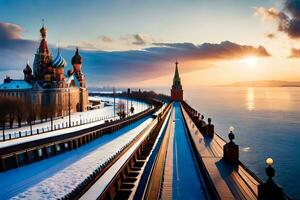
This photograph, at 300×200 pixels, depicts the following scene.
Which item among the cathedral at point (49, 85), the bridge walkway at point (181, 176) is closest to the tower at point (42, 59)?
the cathedral at point (49, 85)

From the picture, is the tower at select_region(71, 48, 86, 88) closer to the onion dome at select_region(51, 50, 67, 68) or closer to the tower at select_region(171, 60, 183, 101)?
the onion dome at select_region(51, 50, 67, 68)

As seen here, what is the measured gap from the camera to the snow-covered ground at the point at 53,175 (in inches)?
677

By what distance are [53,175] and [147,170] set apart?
7.12 meters

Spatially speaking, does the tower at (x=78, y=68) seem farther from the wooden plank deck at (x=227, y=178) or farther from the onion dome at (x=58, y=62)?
the wooden plank deck at (x=227, y=178)

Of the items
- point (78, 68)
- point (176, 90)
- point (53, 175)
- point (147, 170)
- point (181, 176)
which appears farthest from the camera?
point (176, 90)

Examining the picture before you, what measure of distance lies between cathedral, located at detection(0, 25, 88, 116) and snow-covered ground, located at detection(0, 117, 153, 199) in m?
28.8

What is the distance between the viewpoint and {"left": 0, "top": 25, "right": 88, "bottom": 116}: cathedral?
59.4 meters

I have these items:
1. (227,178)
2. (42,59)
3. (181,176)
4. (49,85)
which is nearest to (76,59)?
(42,59)

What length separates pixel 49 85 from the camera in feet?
209

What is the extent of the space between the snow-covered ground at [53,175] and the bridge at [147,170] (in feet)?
0.19

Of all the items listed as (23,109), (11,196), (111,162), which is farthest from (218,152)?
(23,109)

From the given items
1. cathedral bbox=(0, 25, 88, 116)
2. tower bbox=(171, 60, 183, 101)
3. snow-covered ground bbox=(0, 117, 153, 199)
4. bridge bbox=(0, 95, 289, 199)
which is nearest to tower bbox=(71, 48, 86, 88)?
cathedral bbox=(0, 25, 88, 116)

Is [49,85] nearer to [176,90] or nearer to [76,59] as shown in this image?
[76,59]

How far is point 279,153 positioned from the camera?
1258 inches
